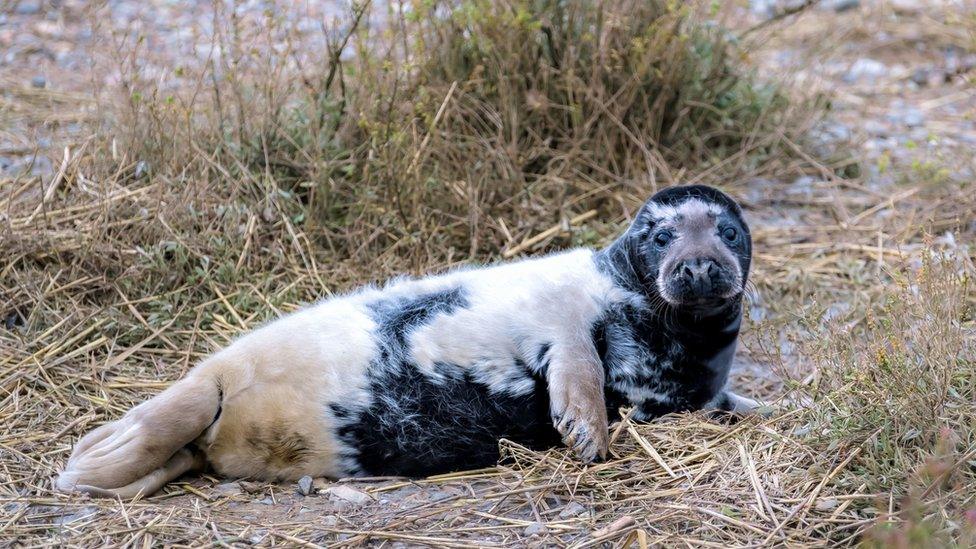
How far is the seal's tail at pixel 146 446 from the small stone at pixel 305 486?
0.40m

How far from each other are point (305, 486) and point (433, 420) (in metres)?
0.50

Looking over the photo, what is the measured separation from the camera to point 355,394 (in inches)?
147

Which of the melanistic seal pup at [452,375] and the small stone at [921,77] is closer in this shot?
the melanistic seal pup at [452,375]

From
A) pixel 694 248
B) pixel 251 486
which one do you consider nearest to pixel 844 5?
pixel 694 248

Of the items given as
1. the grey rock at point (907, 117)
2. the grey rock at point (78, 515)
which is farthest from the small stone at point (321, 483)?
the grey rock at point (907, 117)

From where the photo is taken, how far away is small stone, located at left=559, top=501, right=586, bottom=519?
333 centimetres

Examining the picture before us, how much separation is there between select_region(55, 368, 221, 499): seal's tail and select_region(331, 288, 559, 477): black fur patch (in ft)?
1.58

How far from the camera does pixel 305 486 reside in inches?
143

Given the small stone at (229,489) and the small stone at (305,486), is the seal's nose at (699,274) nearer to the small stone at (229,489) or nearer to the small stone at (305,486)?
the small stone at (305,486)

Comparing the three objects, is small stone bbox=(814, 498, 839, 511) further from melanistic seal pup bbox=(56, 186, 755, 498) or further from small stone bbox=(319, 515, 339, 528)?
small stone bbox=(319, 515, 339, 528)

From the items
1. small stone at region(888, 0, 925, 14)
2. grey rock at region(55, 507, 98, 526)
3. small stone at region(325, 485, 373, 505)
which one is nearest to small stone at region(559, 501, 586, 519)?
small stone at region(325, 485, 373, 505)

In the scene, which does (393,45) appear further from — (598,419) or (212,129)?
(598,419)

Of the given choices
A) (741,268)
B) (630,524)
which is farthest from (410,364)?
(741,268)

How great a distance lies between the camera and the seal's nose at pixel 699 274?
3.79m
